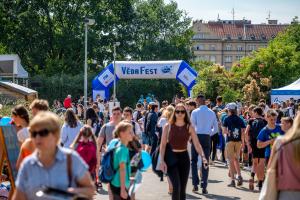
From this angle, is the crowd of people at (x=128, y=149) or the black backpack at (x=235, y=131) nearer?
the crowd of people at (x=128, y=149)

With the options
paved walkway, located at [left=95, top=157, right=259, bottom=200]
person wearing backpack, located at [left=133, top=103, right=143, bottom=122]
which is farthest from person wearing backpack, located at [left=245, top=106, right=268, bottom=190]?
person wearing backpack, located at [left=133, top=103, right=143, bottom=122]

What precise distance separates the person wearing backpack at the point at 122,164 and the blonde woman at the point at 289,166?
2.06 meters

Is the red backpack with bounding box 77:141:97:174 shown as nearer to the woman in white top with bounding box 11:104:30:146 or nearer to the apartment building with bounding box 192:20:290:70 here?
the woman in white top with bounding box 11:104:30:146

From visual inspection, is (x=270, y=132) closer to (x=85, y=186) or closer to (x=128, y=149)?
(x=128, y=149)

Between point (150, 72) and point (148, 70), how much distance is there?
0.66 feet

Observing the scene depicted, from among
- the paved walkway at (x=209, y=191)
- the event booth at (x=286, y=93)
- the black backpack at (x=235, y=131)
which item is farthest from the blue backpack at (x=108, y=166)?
the event booth at (x=286, y=93)

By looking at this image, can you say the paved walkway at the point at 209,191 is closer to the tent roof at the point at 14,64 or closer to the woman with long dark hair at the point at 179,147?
the woman with long dark hair at the point at 179,147

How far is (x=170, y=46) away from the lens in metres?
48.9

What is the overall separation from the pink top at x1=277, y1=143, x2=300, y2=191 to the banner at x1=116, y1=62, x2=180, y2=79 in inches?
983

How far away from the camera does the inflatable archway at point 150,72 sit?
91.5 ft

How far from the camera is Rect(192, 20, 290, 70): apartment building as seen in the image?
98.2m

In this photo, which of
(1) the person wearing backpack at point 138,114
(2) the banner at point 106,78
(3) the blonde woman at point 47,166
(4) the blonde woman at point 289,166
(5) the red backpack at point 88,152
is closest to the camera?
(3) the blonde woman at point 47,166

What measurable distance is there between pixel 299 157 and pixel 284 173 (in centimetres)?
17

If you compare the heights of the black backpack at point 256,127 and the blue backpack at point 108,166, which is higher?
the black backpack at point 256,127
